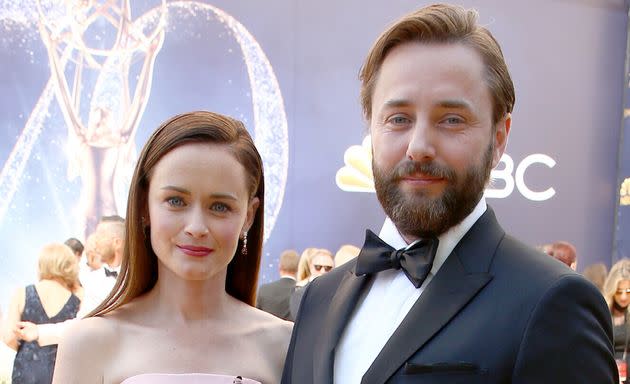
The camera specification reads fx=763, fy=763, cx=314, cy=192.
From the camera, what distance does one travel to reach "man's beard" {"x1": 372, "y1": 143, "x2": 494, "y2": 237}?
153cm

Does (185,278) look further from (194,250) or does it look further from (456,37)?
(456,37)

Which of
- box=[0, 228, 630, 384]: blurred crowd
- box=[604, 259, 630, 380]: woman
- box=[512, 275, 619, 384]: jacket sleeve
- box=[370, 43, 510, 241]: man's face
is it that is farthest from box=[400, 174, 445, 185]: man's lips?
box=[604, 259, 630, 380]: woman

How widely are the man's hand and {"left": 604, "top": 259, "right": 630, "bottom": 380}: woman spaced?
3.85m

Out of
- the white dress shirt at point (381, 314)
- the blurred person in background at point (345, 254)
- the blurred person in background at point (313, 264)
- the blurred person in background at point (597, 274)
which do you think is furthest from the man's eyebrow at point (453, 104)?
the blurred person in background at point (597, 274)

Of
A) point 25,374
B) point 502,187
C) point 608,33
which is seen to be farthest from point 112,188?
point 608,33

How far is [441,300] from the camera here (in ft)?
4.89

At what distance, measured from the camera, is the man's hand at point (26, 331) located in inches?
185

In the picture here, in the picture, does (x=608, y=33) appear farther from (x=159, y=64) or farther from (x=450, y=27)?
(x=450, y=27)

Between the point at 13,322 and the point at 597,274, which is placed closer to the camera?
the point at 13,322

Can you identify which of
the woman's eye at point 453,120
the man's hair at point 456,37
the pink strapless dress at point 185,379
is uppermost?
the man's hair at point 456,37

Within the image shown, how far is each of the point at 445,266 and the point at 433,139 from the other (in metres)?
0.26

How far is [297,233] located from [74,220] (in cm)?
196

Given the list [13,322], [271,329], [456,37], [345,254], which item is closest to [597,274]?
[345,254]

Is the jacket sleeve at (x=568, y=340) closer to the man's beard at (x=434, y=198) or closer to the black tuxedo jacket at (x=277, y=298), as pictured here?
the man's beard at (x=434, y=198)
